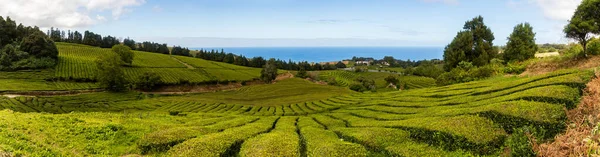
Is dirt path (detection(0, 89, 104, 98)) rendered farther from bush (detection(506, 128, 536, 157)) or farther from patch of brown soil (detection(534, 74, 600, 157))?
patch of brown soil (detection(534, 74, 600, 157))

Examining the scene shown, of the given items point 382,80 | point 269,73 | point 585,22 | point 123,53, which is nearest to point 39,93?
point 123,53

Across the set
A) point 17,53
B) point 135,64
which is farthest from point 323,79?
point 17,53

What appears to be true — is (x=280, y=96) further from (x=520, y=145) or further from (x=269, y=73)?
(x=520, y=145)

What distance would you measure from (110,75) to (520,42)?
93855 mm

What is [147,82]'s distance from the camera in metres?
91.6

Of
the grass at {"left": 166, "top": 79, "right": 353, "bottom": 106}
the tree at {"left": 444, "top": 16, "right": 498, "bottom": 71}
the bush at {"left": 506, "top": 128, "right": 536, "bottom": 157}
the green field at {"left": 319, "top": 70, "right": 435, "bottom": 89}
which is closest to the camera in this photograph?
the bush at {"left": 506, "top": 128, "right": 536, "bottom": 157}

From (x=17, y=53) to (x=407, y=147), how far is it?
392 feet

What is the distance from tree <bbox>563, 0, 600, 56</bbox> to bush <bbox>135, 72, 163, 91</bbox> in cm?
9598

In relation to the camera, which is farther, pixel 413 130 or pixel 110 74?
pixel 110 74

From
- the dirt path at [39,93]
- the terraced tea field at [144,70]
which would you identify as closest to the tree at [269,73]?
the terraced tea field at [144,70]

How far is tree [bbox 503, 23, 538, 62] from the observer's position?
42031 millimetres

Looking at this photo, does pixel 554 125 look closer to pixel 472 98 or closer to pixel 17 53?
pixel 472 98

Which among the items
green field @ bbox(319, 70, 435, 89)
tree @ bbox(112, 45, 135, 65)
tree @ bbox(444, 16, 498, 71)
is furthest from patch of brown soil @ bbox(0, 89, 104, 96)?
tree @ bbox(444, 16, 498, 71)

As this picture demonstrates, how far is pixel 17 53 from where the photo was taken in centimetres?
9025
